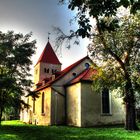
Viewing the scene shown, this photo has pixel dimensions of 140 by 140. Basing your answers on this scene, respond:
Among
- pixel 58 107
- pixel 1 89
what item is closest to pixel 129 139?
pixel 1 89

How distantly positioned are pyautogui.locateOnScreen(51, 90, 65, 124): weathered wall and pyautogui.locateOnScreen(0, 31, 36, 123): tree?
6337mm

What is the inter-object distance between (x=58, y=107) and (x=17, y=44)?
10.1 m

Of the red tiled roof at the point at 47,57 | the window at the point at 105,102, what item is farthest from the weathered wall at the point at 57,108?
the red tiled roof at the point at 47,57

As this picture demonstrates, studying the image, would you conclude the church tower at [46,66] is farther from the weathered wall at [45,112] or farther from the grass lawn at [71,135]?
the grass lawn at [71,135]

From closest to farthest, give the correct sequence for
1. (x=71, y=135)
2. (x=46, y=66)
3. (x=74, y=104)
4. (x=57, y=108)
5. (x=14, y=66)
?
(x=71, y=135) → (x=14, y=66) → (x=74, y=104) → (x=57, y=108) → (x=46, y=66)

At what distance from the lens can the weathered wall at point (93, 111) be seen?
3083 cm

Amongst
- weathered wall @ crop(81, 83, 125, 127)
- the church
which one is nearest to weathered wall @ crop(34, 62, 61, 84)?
the church

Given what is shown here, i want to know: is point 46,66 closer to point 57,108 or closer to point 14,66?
point 57,108

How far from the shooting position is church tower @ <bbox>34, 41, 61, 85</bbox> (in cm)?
5384

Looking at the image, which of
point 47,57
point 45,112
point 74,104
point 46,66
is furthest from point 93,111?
point 47,57

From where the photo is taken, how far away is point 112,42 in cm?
2345

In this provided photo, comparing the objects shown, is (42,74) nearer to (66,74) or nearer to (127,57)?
(66,74)

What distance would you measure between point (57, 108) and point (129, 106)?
13.6 metres

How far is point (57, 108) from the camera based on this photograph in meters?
35.6
